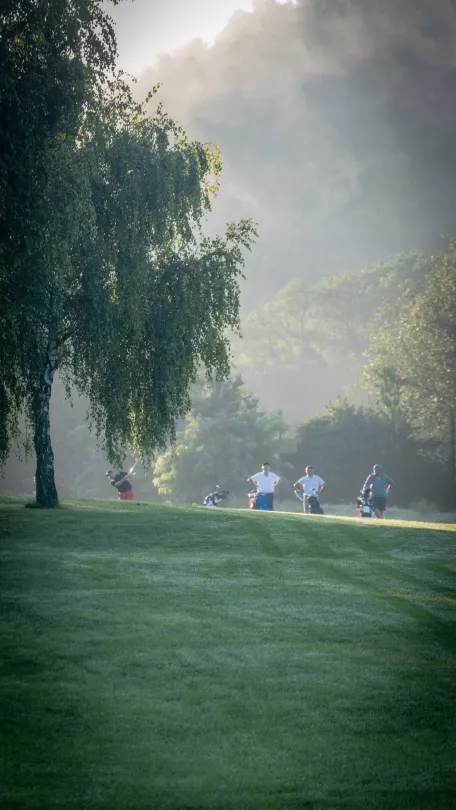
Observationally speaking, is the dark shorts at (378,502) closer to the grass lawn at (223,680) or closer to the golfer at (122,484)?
the golfer at (122,484)

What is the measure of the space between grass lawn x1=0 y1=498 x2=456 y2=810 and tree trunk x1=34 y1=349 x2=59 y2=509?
17.2ft

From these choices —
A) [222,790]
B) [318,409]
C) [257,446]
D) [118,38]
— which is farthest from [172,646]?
[318,409]

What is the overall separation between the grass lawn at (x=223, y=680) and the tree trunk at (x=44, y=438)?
5.24 meters

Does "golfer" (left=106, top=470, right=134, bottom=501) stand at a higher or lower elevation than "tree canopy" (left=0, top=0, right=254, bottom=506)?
lower

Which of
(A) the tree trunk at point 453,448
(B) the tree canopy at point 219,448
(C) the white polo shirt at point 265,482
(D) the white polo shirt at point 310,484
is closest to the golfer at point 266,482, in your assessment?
(C) the white polo shirt at point 265,482

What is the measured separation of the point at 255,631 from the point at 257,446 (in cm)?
5060

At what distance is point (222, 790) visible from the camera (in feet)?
23.4

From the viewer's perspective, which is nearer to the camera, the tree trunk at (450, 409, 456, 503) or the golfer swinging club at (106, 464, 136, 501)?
the golfer swinging club at (106, 464, 136, 501)

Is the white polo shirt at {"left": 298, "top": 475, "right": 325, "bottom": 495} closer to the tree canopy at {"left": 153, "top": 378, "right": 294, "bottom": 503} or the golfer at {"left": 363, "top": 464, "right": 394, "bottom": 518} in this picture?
the golfer at {"left": 363, "top": 464, "right": 394, "bottom": 518}

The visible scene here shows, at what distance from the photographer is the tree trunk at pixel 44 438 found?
834 inches

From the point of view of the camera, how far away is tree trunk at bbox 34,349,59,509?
69.5ft

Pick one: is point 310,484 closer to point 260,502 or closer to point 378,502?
point 260,502

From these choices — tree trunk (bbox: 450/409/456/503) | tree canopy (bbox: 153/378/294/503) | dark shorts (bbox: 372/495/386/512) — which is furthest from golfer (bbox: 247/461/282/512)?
tree trunk (bbox: 450/409/456/503)

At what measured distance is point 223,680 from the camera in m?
9.36
